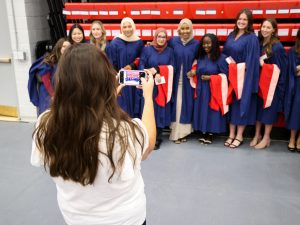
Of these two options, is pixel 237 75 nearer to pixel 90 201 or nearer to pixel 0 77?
pixel 90 201

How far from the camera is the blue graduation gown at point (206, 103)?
382cm

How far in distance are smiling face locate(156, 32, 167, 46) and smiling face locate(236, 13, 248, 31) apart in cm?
81

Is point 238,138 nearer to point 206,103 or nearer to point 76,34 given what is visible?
point 206,103

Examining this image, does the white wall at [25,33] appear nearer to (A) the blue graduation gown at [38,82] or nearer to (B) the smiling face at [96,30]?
(A) the blue graduation gown at [38,82]

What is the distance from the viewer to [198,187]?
3117 mm

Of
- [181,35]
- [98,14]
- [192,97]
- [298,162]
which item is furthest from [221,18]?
[298,162]

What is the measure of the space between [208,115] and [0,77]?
3162 mm

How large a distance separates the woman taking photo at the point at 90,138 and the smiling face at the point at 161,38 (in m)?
2.69

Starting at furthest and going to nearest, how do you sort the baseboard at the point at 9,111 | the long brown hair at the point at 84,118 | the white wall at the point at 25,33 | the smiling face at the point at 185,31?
the baseboard at the point at 9,111 → the white wall at the point at 25,33 → the smiling face at the point at 185,31 → the long brown hair at the point at 84,118

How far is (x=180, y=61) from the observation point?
3928mm

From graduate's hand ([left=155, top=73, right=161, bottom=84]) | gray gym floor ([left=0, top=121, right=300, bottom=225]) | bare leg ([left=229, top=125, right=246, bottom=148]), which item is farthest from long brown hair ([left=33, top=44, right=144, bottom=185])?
bare leg ([left=229, top=125, right=246, bottom=148])

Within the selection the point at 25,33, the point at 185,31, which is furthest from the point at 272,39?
the point at 25,33

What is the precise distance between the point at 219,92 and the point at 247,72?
382 millimetres

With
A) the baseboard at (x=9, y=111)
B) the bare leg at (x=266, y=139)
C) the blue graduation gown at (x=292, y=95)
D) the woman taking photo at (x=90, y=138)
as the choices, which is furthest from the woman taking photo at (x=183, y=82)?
the woman taking photo at (x=90, y=138)
